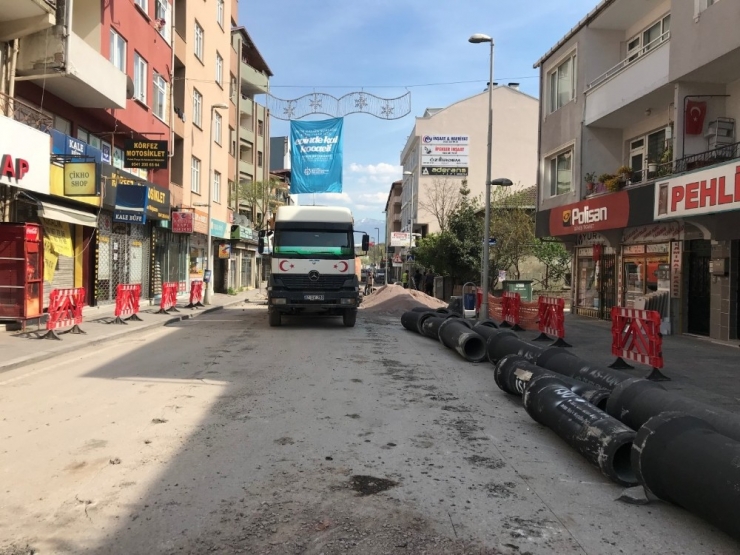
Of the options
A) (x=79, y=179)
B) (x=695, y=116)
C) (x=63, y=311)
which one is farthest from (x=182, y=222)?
(x=695, y=116)

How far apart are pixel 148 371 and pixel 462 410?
510 centimetres

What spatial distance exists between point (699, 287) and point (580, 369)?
30.3 ft

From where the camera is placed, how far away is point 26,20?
13.4 meters

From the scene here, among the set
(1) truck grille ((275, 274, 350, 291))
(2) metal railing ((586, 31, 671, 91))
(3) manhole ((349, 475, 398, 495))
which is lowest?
(3) manhole ((349, 475, 398, 495))

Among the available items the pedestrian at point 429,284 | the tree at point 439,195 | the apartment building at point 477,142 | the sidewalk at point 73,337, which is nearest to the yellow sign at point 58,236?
the sidewalk at point 73,337

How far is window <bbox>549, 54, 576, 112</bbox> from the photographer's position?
20078 millimetres

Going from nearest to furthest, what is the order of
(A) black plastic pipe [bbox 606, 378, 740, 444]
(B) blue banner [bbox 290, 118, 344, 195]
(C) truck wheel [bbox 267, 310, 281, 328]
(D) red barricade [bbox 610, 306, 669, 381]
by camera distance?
(A) black plastic pipe [bbox 606, 378, 740, 444] < (D) red barricade [bbox 610, 306, 669, 381] < (C) truck wheel [bbox 267, 310, 281, 328] < (B) blue banner [bbox 290, 118, 344, 195]

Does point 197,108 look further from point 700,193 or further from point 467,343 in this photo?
point 700,193

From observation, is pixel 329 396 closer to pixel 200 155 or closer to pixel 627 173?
pixel 627 173

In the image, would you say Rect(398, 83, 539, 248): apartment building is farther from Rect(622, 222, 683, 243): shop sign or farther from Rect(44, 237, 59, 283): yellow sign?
Rect(44, 237, 59, 283): yellow sign

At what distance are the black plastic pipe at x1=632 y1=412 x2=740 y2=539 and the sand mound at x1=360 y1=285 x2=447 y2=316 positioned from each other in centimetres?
1851

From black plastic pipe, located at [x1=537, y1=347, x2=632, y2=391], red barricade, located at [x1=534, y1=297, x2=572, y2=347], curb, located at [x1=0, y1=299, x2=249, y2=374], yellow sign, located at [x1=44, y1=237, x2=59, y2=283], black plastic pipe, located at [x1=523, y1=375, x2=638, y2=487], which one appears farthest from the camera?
yellow sign, located at [x1=44, y1=237, x2=59, y2=283]

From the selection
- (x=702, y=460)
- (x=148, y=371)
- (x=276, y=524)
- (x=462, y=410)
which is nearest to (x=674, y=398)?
(x=702, y=460)

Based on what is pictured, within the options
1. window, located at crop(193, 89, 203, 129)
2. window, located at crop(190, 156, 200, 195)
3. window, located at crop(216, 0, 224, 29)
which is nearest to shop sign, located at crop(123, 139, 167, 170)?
window, located at crop(190, 156, 200, 195)
